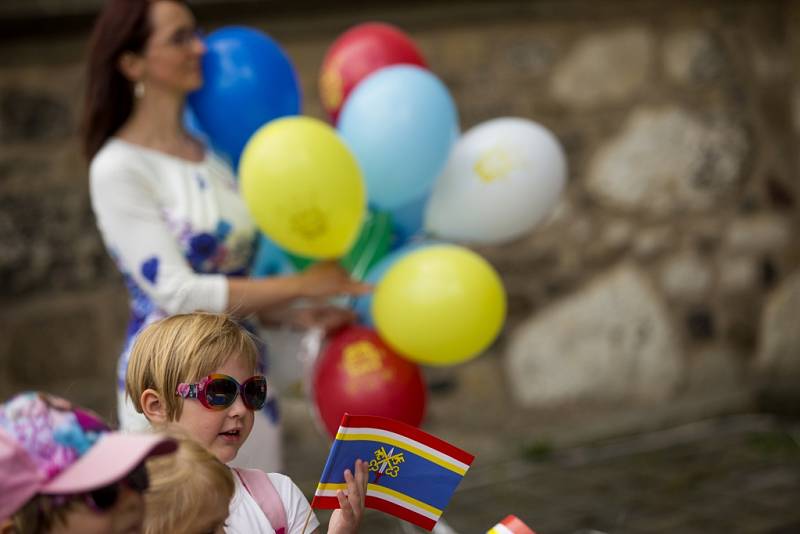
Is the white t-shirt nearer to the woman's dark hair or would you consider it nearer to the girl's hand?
the girl's hand

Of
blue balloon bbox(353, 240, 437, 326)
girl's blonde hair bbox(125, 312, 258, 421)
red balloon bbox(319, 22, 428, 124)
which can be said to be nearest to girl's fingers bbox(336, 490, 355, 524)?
girl's blonde hair bbox(125, 312, 258, 421)

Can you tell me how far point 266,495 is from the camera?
56.7 inches

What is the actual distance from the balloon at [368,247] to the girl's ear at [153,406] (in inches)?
36.1

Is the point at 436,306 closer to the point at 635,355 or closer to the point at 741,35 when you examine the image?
the point at 635,355

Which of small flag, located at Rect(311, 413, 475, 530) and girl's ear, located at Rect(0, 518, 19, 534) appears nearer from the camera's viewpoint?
girl's ear, located at Rect(0, 518, 19, 534)

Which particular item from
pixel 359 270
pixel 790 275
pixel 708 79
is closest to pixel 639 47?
pixel 708 79

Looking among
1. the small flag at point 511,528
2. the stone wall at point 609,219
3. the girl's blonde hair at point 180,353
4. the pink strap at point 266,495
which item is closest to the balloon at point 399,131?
the girl's blonde hair at point 180,353

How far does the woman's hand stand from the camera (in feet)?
7.04

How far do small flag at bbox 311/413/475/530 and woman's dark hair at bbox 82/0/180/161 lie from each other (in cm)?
113

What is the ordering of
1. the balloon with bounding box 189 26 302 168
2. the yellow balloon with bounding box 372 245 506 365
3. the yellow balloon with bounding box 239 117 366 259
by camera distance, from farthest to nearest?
the balloon with bounding box 189 26 302 168
the yellow balloon with bounding box 372 245 506 365
the yellow balloon with bounding box 239 117 366 259

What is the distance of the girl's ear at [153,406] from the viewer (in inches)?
56.9

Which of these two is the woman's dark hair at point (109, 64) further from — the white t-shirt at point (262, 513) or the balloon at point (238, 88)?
the white t-shirt at point (262, 513)

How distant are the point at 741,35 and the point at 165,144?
2952 millimetres

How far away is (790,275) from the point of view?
442 centimetres
